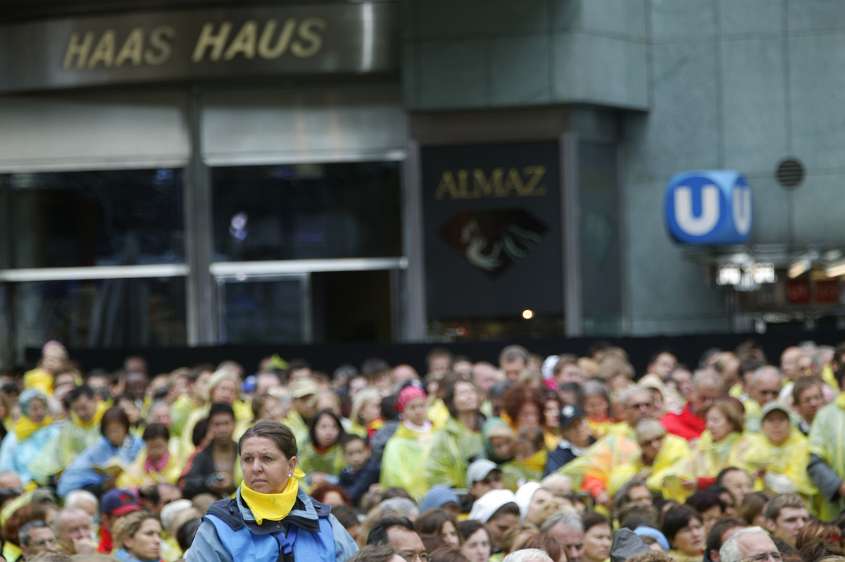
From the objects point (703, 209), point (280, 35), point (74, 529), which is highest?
point (280, 35)

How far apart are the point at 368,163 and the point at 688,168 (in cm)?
509

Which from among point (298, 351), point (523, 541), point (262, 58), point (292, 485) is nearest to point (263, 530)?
point (292, 485)

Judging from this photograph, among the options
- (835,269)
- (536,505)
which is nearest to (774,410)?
(536,505)

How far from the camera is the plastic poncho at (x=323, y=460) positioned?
1634 cm

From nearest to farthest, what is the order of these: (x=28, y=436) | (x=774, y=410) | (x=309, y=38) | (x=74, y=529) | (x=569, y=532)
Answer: (x=569, y=532) < (x=74, y=529) < (x=774, y=410) < (x=28, y=436) < (x=309, y=38)

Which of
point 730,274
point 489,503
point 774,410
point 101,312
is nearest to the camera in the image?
point 489,503

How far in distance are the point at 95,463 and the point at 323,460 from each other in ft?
6.22

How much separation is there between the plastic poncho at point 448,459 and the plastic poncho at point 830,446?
8.37 feet

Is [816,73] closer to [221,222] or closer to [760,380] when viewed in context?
[221,222]

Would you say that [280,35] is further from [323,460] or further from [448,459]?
[448,459]

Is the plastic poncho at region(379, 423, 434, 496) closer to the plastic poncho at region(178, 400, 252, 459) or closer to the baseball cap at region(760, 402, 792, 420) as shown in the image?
the plastic poncho at region(178, 400, 252, 459)

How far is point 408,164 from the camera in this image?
32344mm

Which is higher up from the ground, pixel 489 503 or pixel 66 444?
pixel 66 444

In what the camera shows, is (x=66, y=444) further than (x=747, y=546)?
Yes
